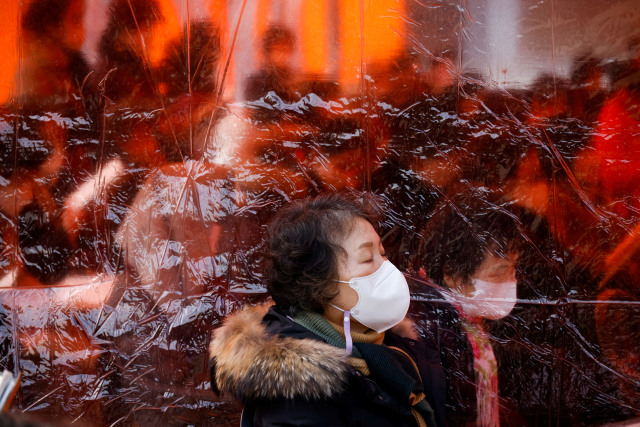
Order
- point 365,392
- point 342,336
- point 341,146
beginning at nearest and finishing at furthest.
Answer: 1. point 365,392
2. point 342,336
3. point 341,146

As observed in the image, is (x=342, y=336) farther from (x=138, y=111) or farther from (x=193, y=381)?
(x=138, y=111)

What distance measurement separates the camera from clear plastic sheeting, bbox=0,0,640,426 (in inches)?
96.8

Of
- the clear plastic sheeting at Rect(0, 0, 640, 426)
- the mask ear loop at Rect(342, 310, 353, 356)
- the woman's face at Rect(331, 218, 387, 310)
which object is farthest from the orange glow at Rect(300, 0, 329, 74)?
the mask ear loop at Rect(342, 310, 353, 356)

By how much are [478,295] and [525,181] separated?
57 cm

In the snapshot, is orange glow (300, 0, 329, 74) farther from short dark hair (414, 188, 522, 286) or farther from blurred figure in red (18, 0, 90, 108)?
blurred figure in red (18, 0, 90, 108)

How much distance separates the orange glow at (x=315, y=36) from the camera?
260 centimetres

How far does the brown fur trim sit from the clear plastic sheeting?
101 centimetres

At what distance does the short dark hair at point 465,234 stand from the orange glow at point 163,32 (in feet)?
4.98

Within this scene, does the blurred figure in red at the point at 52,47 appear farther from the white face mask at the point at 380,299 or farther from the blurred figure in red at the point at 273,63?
the white face mask at the point at 380,299

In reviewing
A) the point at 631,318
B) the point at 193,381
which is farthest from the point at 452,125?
the point at 193,381

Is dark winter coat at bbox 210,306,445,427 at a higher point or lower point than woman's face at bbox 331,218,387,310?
lower

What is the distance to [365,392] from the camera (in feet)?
4.91

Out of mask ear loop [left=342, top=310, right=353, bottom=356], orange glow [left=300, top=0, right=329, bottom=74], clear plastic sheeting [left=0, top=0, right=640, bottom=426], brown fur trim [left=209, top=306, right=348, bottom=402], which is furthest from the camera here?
orange glow [left=300, top=0, right=329, bottom=74]

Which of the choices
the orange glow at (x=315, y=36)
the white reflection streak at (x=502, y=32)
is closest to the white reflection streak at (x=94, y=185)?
the orange glow at (x=315, y=36)
